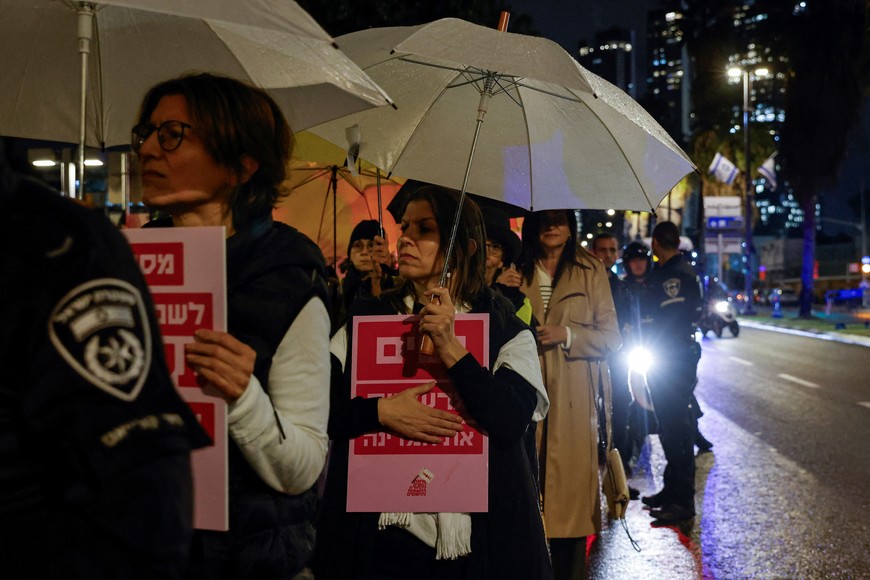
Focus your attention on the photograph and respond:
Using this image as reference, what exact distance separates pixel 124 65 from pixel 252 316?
1.95 meters

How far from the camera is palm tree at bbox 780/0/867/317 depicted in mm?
40906

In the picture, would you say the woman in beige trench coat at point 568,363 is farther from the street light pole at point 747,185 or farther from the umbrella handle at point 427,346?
the street light pole at point 747,185

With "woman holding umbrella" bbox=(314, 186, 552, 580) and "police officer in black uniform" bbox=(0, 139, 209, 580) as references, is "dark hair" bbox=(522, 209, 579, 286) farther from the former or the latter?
"police officer in black uniform" bbox=(0, 139, 209, 580)

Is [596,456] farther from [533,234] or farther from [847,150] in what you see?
[847,150]

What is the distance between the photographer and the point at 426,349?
2984 mm

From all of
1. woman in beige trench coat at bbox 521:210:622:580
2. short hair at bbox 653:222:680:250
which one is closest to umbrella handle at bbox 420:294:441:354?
woman in beige trench coat at bbox 521:210:622:580

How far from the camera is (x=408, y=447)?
300 cm

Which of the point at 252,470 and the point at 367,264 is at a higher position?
the point at 367,264

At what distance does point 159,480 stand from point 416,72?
3473 mm

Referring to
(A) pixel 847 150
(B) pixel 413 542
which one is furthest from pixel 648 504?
(A) pixel 847 150

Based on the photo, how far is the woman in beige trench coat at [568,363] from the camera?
474 cm

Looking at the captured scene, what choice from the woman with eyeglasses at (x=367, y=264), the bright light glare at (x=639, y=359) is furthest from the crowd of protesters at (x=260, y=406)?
the bright light glare at (x=639, y=359)

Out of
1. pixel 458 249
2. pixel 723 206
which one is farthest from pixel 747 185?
pixel 458 249

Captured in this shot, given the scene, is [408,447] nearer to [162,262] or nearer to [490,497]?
[490,497]
